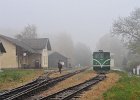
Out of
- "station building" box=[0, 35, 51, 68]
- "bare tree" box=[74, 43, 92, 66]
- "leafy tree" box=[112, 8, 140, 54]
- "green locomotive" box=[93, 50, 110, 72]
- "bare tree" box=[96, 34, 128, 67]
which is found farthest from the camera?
"bare tree" box=[74, 43, 92, 66]

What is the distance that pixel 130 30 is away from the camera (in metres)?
71.7

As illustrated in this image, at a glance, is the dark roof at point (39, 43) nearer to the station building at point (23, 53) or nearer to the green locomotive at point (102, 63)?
the station building at point (23, 53)

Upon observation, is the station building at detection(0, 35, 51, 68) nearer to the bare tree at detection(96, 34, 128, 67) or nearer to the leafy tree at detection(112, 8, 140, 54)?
the leafy tree at detection(112, 8, 140, 54)

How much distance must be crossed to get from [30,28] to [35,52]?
5506cm

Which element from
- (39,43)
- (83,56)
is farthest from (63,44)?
(39,43)

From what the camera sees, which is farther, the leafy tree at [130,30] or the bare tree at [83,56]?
the bare tree at [83,56]

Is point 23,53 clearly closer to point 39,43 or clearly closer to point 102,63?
point 39,43

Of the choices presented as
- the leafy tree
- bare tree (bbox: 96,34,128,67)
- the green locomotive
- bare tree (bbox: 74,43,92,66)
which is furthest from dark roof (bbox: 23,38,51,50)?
A: bare tree (bbox: 74,43,92,66)

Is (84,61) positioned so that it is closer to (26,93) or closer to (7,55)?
(7,55)

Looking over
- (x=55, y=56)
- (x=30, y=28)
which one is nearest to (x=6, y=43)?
(x=55, y=56)

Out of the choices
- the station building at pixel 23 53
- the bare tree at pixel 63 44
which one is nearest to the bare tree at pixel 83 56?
the bare tree at pixel 63 44

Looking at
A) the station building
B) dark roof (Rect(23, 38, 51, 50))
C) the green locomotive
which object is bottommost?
the green locomotive

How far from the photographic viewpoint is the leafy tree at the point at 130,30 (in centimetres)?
7119

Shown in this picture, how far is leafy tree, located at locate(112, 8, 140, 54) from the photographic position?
7119 cm
